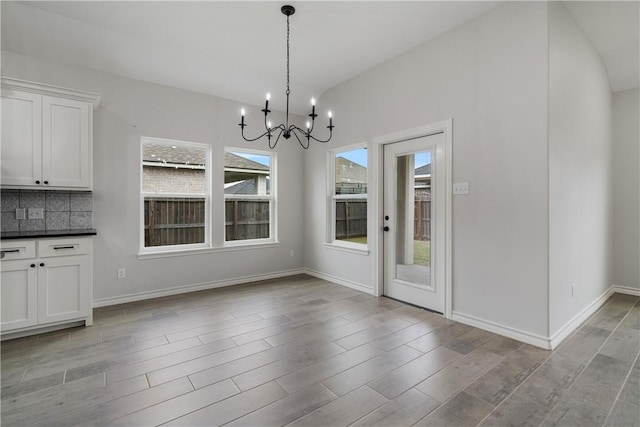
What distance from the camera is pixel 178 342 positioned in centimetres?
269

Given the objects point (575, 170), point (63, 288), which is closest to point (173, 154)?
point (63, 288)

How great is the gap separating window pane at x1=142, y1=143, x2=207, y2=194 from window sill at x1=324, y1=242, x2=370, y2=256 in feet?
6.85

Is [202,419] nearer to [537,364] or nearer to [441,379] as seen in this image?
[441,379]

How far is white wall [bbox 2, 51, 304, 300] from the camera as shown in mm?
3580

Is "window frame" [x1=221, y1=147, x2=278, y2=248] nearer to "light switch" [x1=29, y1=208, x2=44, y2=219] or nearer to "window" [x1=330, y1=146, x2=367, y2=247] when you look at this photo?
"window" [x1=330, y1=146, x2=367, y2=247]

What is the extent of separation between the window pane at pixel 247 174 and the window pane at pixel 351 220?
129cm

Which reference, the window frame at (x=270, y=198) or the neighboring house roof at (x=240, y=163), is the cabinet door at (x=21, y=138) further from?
the window frame at (x=270, y=198)

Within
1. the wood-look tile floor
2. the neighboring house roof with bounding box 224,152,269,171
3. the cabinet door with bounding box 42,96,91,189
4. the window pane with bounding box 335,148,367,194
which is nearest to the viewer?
the wood-look tile floor

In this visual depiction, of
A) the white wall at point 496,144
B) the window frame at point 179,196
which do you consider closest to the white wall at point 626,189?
the white wall at point 496,144

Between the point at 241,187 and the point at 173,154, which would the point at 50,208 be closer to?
the point at 173,154

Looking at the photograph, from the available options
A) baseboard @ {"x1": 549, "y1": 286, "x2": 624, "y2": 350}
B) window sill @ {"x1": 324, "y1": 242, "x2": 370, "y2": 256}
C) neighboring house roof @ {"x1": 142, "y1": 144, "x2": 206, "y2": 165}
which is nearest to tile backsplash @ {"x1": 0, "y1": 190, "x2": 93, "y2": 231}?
neighboring house roof @ {"x1": 142, "y1": 144, "x2": 206, "y2": 165}

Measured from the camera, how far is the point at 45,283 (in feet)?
9.36

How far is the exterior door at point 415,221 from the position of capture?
3.37 metres

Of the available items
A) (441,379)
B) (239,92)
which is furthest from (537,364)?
(239,92)
